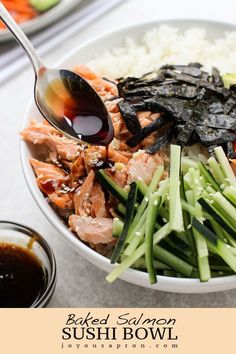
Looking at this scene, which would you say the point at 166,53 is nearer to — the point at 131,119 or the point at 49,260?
the point at 131,119

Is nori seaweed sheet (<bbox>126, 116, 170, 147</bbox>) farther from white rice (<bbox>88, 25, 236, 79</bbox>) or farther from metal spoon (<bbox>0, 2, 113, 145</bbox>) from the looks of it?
white rice (<bbox>88, 25, 236, 79</bbox>)

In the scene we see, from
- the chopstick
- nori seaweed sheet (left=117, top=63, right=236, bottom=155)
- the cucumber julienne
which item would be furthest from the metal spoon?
the chopstick

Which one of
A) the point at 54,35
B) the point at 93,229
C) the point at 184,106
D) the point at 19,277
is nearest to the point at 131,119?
the point at 184,106

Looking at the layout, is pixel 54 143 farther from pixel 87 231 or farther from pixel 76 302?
pixel 76 302

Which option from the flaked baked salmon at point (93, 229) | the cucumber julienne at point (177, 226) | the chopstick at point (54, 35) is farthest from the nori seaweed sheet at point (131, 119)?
the chopstick at point (54, 35)

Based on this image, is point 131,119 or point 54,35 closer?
point 131,119
